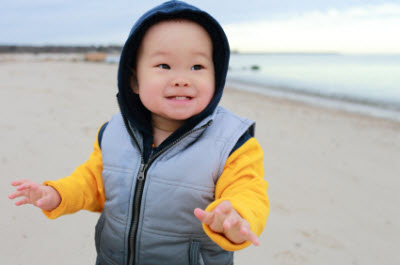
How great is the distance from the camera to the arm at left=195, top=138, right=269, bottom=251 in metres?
1.05

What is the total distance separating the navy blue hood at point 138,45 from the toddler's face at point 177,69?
3 cm

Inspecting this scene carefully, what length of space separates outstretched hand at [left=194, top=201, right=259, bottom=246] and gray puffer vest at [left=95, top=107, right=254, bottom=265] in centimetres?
29

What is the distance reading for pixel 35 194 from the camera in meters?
1.40

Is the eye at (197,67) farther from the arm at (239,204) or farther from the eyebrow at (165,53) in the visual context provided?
the arm at (239,204)

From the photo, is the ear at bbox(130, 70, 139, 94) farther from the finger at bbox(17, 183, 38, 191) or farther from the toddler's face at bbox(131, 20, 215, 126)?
the finger at bbox(17, 183, 38, 191)

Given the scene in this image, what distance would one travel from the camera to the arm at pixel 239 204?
105 cm

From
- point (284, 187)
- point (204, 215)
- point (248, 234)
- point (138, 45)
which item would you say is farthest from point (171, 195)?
point (284, 187)

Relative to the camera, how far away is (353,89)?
1588 centimetres

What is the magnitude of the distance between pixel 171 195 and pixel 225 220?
15.3 inches

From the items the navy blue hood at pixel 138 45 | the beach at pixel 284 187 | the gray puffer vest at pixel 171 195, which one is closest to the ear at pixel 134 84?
the navy blue hood at pixel 138 45

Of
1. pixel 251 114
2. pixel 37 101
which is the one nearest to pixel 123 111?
pixel 37 101

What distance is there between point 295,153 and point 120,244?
3613mm

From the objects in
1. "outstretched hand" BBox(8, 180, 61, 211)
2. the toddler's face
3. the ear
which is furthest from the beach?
the toddler's face

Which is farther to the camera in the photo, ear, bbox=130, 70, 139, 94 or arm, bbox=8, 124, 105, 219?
ear, bbox=130, 70, 139, 94
